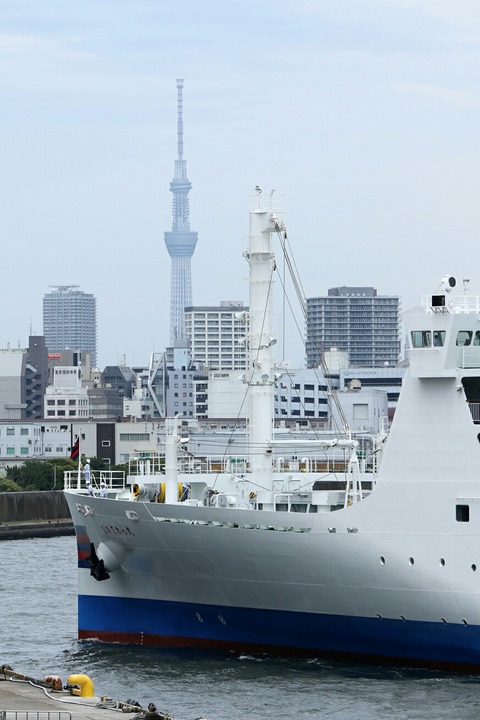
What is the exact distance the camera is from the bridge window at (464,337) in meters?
34.8

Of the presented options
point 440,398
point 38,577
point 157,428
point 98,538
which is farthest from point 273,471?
point 157,428

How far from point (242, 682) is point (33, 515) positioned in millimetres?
55012

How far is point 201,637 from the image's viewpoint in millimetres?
37688

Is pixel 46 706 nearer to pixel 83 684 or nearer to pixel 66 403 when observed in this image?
pixel 83 684

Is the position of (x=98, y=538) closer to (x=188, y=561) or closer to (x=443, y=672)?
(x=188, y=561)

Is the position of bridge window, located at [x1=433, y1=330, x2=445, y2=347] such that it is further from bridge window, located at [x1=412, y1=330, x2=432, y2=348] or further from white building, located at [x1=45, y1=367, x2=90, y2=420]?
white building, located at [x1=45, y1=367, x2=90, y2=420]

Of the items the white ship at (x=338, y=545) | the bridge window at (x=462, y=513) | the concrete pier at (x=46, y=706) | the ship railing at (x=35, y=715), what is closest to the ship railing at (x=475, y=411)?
the white ship at (x=338, y=545)

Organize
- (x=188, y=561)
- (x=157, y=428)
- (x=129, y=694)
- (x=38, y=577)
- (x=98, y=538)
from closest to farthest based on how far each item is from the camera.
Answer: (x=129, y=694)
(x=188, y=561)
(x=98, y=538)
(x=38, y=577)
(x=157, y=428)

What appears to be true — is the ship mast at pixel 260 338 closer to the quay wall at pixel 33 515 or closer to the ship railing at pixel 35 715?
the ship railing at pixel 35 715

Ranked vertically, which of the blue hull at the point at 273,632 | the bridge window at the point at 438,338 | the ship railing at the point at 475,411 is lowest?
the blue hull at the point at 273,632

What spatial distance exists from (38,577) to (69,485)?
16.3 meters

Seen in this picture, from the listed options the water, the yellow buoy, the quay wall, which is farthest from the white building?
the yellow buoy

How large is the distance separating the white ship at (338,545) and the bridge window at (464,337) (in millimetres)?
23

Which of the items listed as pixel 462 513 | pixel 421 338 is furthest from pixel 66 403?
pixel 462 513
